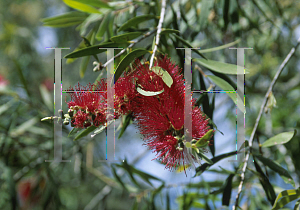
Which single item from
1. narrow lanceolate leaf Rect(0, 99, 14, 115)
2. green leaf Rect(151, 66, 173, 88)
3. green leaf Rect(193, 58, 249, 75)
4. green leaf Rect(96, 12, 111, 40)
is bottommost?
narrow lanceolate leaf Rect(0, 99, 14, 115)

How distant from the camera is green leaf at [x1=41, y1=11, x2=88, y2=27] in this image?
1.02 meters

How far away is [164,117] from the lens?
0.57 m

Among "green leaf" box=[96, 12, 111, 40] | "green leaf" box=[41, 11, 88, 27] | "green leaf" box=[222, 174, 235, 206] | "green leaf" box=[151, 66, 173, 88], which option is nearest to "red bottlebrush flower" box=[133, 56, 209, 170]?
"green leaf" box=[151, 66, 173, 88]

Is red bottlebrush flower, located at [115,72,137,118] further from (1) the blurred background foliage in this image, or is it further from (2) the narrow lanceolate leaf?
(2) the narrow lanceolate leaf

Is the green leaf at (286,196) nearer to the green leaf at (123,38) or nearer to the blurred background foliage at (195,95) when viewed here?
the blurred background foliage at (195,95)

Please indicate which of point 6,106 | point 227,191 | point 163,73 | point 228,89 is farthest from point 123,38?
point 6,106

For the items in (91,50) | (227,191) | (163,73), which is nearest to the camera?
(163,73)

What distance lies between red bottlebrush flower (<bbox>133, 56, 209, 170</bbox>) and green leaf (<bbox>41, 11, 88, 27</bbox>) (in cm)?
59

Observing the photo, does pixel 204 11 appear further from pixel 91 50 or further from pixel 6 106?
pixel 6 106

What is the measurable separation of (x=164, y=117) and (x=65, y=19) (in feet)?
2.31

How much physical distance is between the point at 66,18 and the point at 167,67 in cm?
63

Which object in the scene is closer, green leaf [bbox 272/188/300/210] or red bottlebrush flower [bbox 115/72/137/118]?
red bottlebrush flower [bbox 115/72/137/118]

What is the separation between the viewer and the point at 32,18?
125 inches

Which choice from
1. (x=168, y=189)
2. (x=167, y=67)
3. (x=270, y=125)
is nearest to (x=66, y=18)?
(x=167, y=67)
